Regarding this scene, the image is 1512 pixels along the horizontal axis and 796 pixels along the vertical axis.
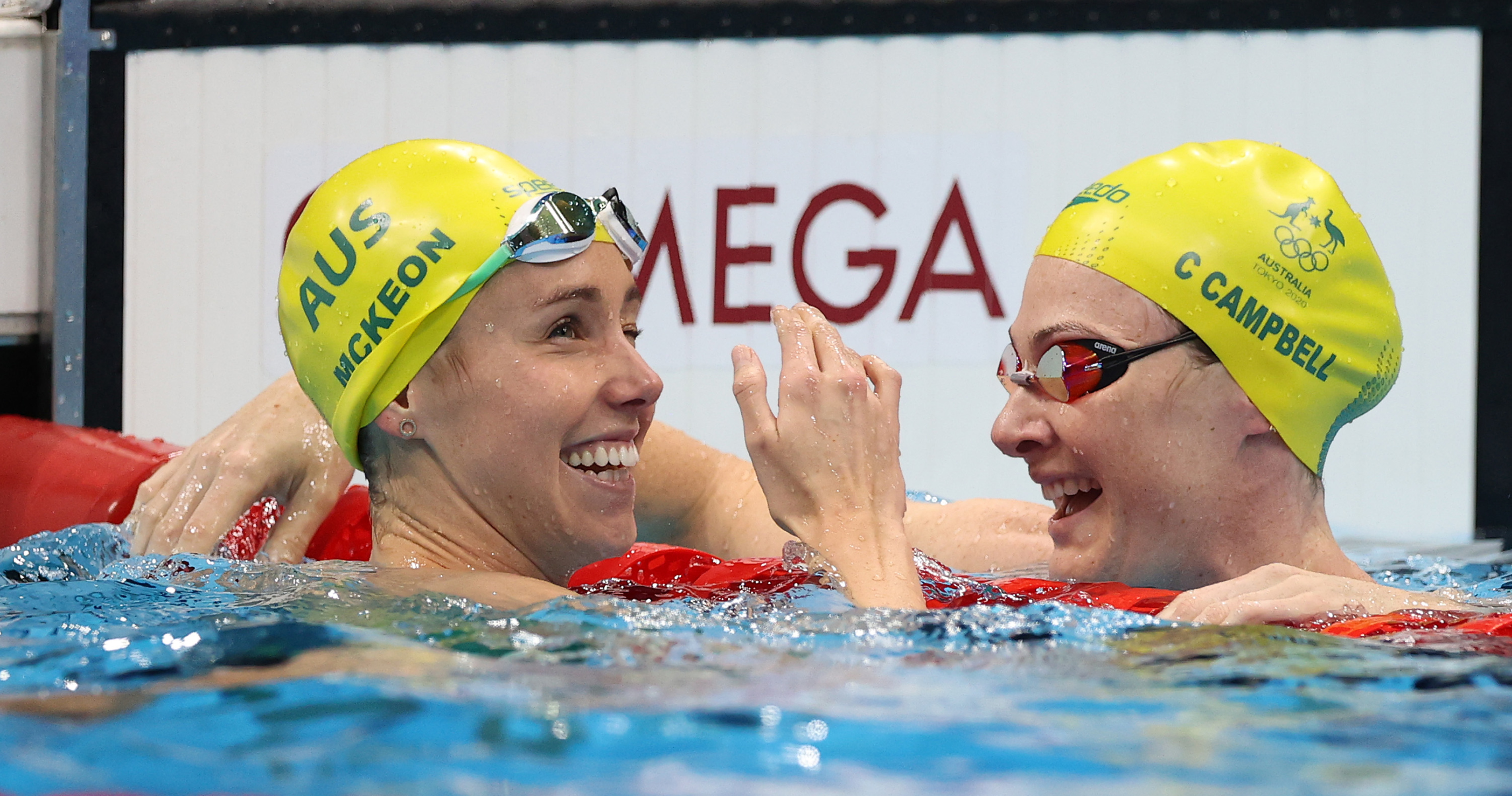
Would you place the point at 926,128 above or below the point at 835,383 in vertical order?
above

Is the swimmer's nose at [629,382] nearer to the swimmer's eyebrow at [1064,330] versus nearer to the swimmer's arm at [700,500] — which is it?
the swimmer's eyebrow at [1064,330]

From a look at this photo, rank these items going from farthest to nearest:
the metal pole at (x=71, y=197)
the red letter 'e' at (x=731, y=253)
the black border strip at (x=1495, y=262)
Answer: the metal pole at (x=71, y=197), the red letter 'e' at (x=731, y=253), the black border strip at (x=1495, y=262)

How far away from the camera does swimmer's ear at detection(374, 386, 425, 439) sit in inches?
97.3

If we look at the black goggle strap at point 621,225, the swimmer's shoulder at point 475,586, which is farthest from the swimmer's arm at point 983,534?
the swimmer's shoulder at point 475,586

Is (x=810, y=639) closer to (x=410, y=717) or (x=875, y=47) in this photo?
(x=410, y=717)

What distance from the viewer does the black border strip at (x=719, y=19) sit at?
4895 mm

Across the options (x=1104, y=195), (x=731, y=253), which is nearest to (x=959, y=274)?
(x=731, y=253)

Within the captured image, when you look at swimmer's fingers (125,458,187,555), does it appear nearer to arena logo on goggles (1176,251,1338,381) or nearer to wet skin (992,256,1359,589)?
wet skin (992,256,1359,589)

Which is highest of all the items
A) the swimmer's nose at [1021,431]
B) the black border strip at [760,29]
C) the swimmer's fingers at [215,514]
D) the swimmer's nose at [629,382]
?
the black border strip at [760,29]

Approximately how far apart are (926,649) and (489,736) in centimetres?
71

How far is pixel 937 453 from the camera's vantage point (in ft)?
17.0

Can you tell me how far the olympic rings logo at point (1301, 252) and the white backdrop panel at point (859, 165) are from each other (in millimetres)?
2386

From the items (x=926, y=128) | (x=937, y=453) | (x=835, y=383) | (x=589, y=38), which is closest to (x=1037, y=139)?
(x=926, y=128)

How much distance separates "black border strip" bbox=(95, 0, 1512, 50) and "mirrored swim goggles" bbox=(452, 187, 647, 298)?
2891 mm
